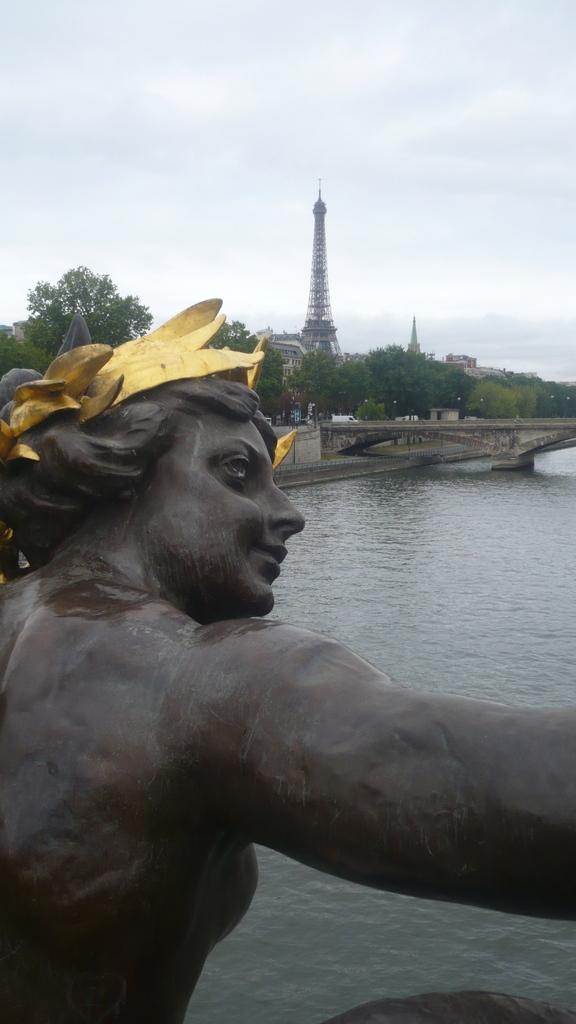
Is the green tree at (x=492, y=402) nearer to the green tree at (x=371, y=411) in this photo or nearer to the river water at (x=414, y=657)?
the green tree at (x=371, y=411)

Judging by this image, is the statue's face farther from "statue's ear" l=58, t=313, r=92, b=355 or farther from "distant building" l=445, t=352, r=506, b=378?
"distant building" l=445, t=352, r=506, b=378

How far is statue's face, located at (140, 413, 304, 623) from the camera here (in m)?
1.36

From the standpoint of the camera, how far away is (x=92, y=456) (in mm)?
1343

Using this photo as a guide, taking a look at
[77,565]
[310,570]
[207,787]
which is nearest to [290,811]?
[207,787]

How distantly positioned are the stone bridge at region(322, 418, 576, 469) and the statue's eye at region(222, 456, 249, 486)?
4555 centimetres

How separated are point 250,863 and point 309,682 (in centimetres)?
61

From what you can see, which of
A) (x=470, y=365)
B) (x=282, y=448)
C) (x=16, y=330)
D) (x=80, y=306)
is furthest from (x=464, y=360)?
(x=282, y=448)

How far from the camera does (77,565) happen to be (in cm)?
135

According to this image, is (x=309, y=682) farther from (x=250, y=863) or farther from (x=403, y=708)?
(x=250, y=863)

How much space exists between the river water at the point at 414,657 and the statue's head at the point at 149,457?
2.63 meters

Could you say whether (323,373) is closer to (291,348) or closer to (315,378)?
(315,378)

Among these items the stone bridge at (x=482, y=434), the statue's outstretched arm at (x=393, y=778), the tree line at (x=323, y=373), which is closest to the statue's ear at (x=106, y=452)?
the statue's outstretched arm at (x=393, y=778)

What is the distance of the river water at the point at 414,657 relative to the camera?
425 centimetres

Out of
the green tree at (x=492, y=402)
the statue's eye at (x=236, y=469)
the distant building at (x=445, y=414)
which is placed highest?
→ the green tree at (x=492, y=402)
